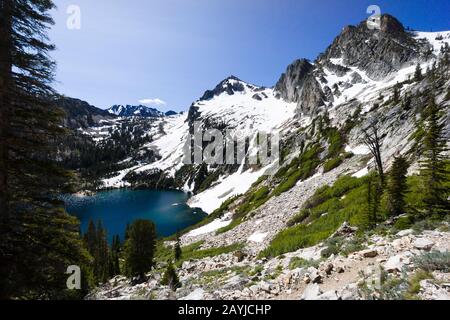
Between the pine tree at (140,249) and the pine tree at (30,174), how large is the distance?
23951 millimetres

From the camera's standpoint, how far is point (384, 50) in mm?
167750

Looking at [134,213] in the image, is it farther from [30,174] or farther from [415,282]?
[415,282]

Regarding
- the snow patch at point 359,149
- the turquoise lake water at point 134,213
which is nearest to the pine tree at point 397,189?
the snow patch at point 359,149

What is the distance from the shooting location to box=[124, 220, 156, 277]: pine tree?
3525cm

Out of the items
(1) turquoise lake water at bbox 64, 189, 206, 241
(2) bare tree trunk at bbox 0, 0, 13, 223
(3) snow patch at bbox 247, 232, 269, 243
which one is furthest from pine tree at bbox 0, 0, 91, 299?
(1) turquoise lake water at bbox 64, 189, 206, 241

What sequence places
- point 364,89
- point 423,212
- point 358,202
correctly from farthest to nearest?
1. point 364,89
2. point 358,202
3. point 423,212

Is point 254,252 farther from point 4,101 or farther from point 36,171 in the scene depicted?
point 4,101

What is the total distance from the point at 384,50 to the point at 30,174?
655 feet

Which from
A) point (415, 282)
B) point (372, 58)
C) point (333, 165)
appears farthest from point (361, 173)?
point (372, 58)

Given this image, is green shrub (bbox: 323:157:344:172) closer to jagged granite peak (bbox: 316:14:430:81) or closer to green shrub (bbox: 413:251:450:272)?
green shrub (bbox: 413:251:450:272)

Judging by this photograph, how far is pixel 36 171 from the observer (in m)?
12.1

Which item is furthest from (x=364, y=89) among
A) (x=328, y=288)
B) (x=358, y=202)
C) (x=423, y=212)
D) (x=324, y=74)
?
(x=328, y=288)

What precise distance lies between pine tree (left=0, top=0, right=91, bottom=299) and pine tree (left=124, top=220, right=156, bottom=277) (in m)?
24.0
